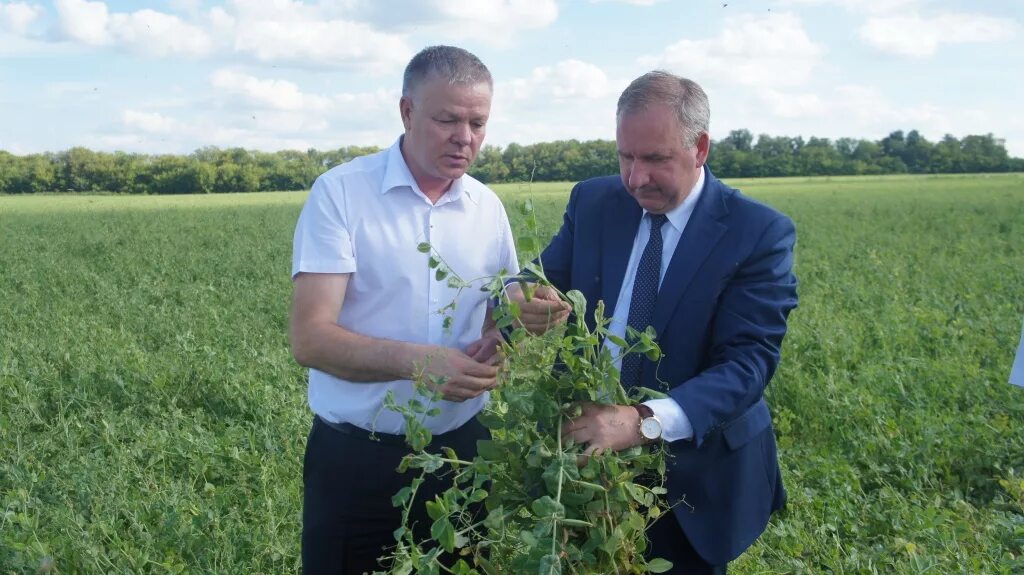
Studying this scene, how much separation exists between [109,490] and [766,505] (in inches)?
118

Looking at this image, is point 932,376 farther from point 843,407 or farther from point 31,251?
point 31,251

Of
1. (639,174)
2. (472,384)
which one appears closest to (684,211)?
(639,174)

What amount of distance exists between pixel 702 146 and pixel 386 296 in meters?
0.96

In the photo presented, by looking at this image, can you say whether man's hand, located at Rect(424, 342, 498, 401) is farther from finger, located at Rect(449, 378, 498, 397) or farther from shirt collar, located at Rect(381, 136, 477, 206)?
shirt collar, located at Rect(381, 136, 477, 206)

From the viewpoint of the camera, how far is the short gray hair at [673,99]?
214cm

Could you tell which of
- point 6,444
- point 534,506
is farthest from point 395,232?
point 6,444

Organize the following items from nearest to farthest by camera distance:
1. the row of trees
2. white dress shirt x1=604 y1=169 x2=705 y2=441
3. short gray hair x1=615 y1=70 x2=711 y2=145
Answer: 1. short gray hair x1=615 y1=70 x2=711 y2=145
2. white dress shirt x1=604 y1=169 x2=705 y2=441
3. the row of trees

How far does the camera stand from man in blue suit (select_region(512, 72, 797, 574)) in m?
2.15

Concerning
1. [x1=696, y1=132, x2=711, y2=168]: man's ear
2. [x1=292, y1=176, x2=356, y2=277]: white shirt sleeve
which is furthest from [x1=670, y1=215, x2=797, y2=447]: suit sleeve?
[x1=292, y1=176, x2=356, y2=277]: white shirt sleeve

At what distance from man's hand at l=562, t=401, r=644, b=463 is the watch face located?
11 mm

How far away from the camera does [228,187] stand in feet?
157

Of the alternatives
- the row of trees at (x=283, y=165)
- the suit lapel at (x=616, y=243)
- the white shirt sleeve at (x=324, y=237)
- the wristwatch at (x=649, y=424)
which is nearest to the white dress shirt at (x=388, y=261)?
the white shirt sleeve at (x=324, y=237)

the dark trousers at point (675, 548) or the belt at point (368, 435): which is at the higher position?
the belt at point (368, 435)

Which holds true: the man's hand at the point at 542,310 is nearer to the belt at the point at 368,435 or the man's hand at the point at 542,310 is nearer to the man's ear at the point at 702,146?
the man's ear at the point at 702,146
